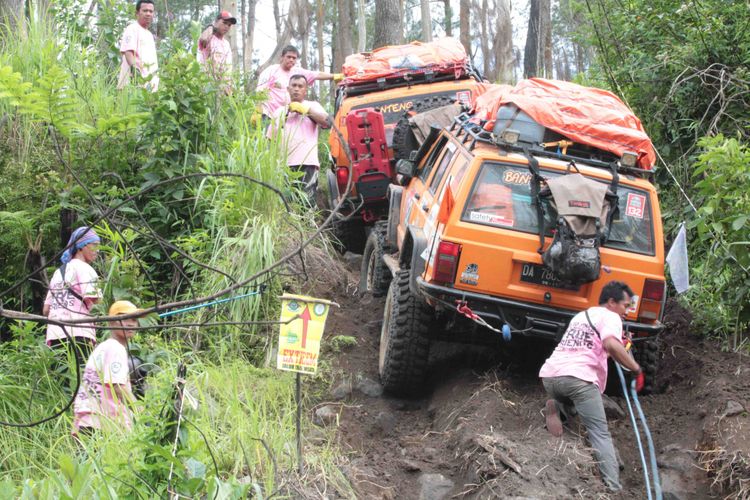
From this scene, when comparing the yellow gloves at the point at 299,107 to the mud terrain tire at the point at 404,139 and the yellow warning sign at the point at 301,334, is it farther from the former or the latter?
the yellow warning sign at the point at 301,334

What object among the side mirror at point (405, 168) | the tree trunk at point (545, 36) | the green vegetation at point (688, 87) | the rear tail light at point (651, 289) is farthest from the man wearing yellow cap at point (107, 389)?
the tree trunk at point (545, 36)

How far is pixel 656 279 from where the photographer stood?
6.89 m

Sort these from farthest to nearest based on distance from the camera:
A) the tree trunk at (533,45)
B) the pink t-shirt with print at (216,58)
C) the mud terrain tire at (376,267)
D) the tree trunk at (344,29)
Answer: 1. the tree trunk at (344,29)
2. the tree trunk at (533,45)
3. the pink t-shirt with print at (216,58)
4. the mud terrain tire at (376,267)

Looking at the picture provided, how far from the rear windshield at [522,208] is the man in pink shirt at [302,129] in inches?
131

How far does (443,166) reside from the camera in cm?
814

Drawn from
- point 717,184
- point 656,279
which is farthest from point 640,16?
point 656,279

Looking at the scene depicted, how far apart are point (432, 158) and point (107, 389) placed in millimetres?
4157

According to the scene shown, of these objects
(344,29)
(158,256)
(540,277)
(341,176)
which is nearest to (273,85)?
(341,176)

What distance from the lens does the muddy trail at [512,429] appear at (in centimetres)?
589

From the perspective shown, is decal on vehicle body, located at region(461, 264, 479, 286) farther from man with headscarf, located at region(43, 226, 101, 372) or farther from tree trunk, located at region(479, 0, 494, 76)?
tree trunk, located at region(479, 0, 494, 76)

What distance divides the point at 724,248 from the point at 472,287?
223cm

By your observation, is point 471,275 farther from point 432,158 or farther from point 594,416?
point 432,158

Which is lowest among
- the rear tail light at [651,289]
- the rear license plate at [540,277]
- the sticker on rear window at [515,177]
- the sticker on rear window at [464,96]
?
the rear tail light at [651,289]

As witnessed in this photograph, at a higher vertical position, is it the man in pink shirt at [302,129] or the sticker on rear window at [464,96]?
the sticker on rear window at [464,96]
